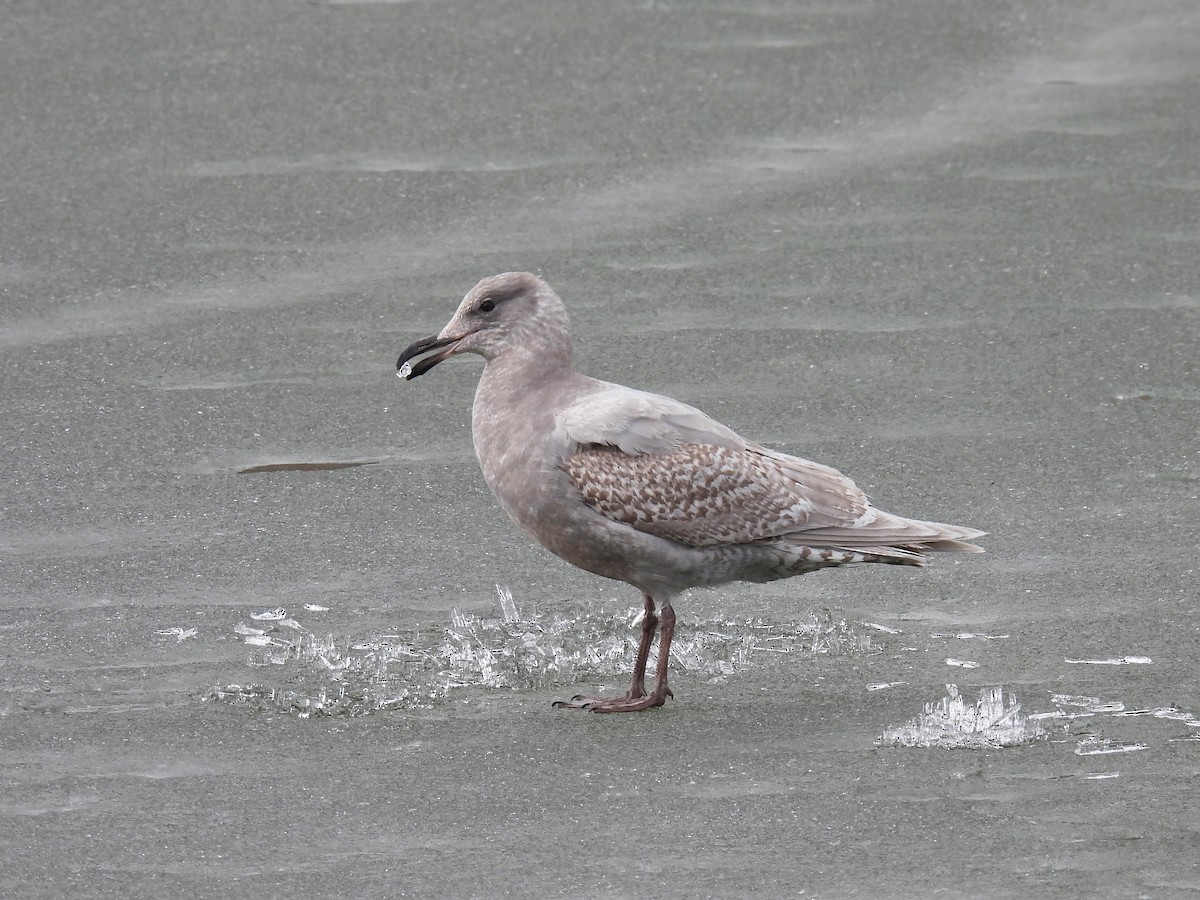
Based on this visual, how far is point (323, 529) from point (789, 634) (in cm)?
186

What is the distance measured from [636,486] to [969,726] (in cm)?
125

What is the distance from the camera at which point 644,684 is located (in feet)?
19.8

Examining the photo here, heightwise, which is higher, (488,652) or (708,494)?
(708,494)

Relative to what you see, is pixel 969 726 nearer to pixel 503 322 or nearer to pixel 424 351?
pixel 503 322

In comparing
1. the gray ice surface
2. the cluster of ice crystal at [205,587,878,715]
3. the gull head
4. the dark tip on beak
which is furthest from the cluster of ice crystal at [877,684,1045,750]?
the dark tip on beak

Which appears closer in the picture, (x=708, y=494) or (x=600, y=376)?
(x=708, y=494)

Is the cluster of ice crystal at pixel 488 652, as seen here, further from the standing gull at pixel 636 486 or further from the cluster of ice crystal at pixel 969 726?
the cluster of ice crystal at pixel 969 726

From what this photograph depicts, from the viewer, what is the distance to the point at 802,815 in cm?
503

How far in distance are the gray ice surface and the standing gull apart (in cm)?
33

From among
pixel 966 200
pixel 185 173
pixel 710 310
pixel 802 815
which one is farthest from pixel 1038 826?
pixel 185 173

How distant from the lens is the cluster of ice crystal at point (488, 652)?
19.0 ft

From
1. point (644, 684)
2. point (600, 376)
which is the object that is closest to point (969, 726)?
point (644, 684)

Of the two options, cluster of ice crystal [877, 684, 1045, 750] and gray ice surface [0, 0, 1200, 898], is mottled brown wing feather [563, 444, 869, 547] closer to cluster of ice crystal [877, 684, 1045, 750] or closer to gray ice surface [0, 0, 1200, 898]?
gray ice surface [0, 0, 1200, 898]

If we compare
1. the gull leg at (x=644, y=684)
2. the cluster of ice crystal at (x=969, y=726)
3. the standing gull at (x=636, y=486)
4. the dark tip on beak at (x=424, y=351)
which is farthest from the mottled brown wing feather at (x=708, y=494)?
the cluster of ice crystal at (x=969, y=726)
